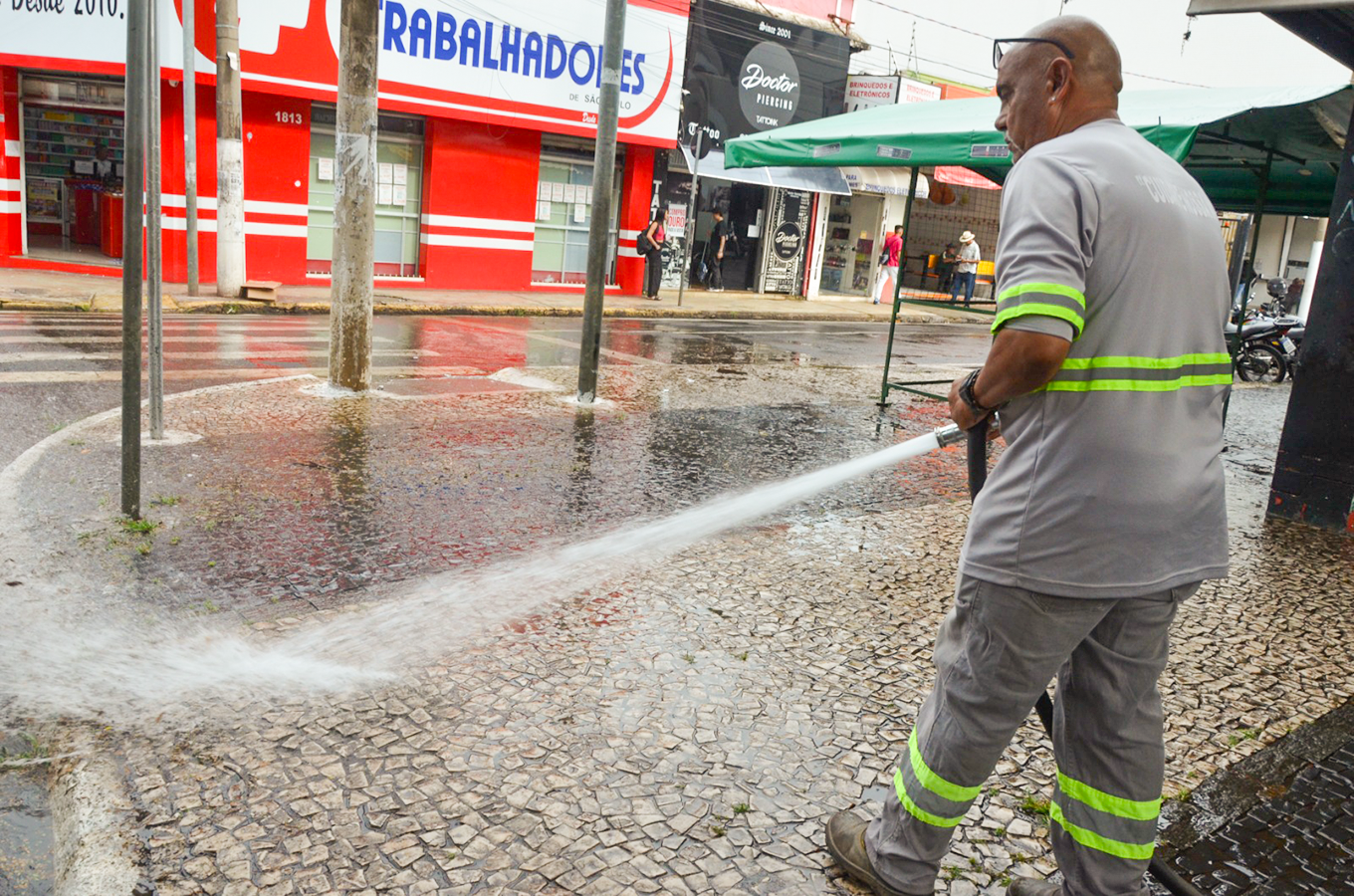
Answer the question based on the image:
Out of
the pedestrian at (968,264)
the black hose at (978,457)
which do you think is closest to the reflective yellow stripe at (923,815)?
the black hose at (978,457)

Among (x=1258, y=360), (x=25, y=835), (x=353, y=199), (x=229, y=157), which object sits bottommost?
(x=25, y=835)

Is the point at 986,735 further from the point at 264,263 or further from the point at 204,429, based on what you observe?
the point at 264,263

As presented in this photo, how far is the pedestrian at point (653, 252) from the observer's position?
21125 mm

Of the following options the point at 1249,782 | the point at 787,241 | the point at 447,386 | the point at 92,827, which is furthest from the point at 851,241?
the point at 92,827

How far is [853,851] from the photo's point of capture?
8.70 feet

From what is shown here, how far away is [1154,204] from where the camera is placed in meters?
2.23

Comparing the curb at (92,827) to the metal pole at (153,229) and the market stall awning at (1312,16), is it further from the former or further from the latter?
the market stall awning at (1312,16)

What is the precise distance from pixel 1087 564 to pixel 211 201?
669 inches

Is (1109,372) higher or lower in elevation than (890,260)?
lower

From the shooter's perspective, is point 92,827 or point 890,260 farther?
point 890,260

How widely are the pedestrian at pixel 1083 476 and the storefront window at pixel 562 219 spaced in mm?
18362

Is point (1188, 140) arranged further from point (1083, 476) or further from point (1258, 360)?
point (1258, 360)

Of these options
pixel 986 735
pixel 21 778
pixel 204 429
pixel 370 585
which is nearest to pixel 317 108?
pixel 204 429

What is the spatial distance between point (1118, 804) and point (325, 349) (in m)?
10.2
